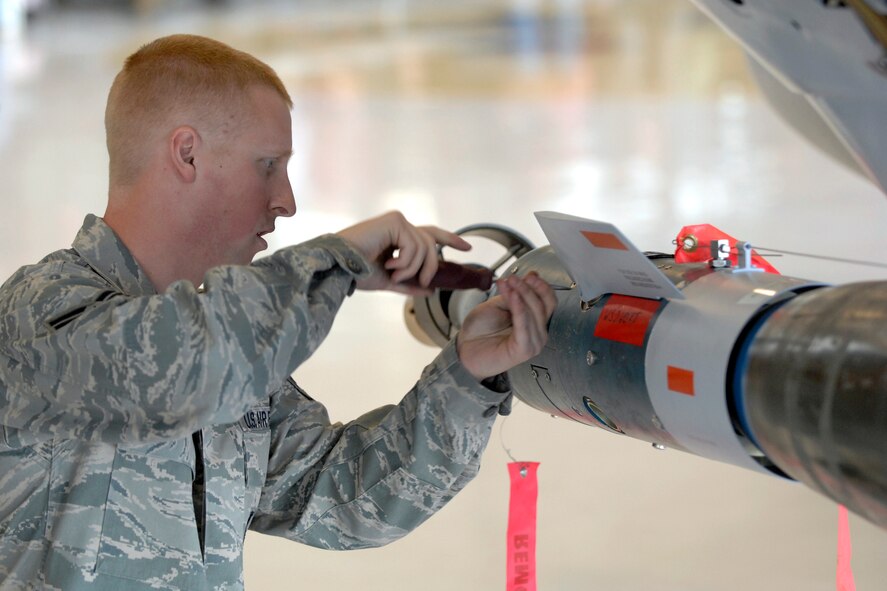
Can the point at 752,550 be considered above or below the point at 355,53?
below

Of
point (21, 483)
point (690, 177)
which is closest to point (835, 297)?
point (21, 483)

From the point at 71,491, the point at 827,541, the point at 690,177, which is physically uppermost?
the point at 690,177

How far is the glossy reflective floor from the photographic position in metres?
2.69

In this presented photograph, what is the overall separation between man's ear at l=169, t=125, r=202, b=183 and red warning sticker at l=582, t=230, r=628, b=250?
0.55m

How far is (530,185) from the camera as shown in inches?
229

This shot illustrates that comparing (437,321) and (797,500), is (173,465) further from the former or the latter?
(797,500)

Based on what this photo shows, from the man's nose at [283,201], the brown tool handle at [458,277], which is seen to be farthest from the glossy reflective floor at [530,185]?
the man's nose at [283,201]

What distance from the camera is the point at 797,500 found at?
2.92 meters

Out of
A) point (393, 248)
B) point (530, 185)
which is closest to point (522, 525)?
point (393, 248)

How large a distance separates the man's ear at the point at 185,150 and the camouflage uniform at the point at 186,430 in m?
0.14

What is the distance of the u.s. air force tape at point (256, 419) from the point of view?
1666 mm

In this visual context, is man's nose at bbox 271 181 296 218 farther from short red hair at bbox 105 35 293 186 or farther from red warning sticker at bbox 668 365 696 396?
red warning sticker at bbox 668 365 696 396

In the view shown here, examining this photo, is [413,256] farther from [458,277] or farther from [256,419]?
[256,419]

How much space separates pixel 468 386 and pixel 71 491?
569mm
